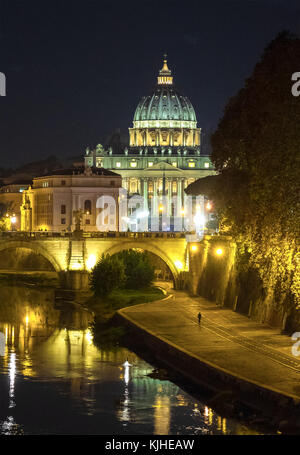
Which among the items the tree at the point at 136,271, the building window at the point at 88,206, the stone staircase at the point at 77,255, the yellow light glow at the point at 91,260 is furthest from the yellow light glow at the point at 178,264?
the building window at the point at 88,206

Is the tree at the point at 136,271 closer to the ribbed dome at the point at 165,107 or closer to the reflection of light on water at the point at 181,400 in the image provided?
the reflection of light on water at the point at 181,400

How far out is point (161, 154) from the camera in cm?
15575

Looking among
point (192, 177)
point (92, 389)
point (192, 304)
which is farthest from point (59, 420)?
point (192, 177)

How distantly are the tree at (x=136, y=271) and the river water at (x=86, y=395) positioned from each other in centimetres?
1660

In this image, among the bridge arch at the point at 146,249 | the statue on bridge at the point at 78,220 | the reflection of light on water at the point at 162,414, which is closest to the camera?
the reflection of light on water at the point at 162,414

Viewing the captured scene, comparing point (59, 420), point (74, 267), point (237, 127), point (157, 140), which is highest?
point (157, 140)

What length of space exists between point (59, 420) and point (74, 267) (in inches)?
1285

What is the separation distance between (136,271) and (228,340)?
24.4 metres

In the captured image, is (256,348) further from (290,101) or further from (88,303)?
(88,303)

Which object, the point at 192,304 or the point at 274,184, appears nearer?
the point at 274,184

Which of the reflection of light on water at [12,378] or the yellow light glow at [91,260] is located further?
the yellow light glow at [91,260]

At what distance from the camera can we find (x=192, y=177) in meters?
148

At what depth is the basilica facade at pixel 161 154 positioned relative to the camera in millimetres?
146000

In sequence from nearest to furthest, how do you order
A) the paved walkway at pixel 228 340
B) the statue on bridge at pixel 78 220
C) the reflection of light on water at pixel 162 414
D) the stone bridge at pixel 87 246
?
the reflection of light on water at pixel 162 414 < the paved walkway at pixel 228 340 < the stone bridge at pixel 87 246 < the statue on bridge at pixel 78 220
